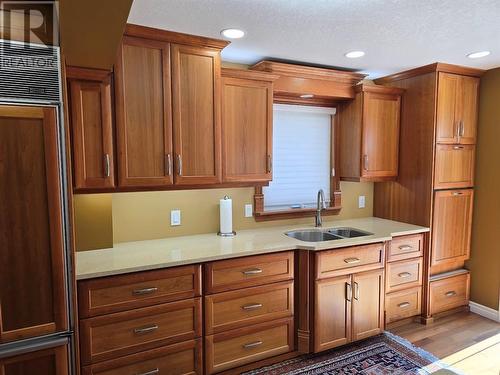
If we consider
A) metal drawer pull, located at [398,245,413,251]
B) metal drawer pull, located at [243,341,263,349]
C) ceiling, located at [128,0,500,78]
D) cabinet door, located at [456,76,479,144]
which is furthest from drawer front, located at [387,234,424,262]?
ceiling, located at [128,0,500,78]


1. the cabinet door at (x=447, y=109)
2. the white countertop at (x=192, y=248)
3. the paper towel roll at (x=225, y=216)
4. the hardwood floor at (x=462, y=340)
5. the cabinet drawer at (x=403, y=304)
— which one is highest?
the cabinet door at (x=447, y=109)

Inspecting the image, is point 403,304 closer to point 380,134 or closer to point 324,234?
point 324,234

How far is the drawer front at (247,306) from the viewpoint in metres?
2.21

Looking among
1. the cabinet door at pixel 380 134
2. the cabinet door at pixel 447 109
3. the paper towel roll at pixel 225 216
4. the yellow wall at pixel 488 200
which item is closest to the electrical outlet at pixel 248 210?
the paper towel roll at pixel 225 216

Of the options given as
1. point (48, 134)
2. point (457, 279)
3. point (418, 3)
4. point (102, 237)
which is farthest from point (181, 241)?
point (457, 279)

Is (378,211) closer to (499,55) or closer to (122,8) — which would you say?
(499,55)

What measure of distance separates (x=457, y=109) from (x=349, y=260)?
182 centimetres

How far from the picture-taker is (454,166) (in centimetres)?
317

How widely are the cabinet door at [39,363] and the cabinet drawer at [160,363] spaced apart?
10.1 inches

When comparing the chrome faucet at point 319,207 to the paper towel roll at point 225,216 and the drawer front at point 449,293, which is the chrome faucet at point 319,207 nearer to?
the paper towel roll at point 225,216

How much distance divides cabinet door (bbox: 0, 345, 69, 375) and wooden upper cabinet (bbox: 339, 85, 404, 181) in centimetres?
267

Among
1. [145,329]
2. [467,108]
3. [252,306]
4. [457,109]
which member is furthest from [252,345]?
[467,108]

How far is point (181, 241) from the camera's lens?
2.56 metres

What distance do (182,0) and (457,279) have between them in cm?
343
